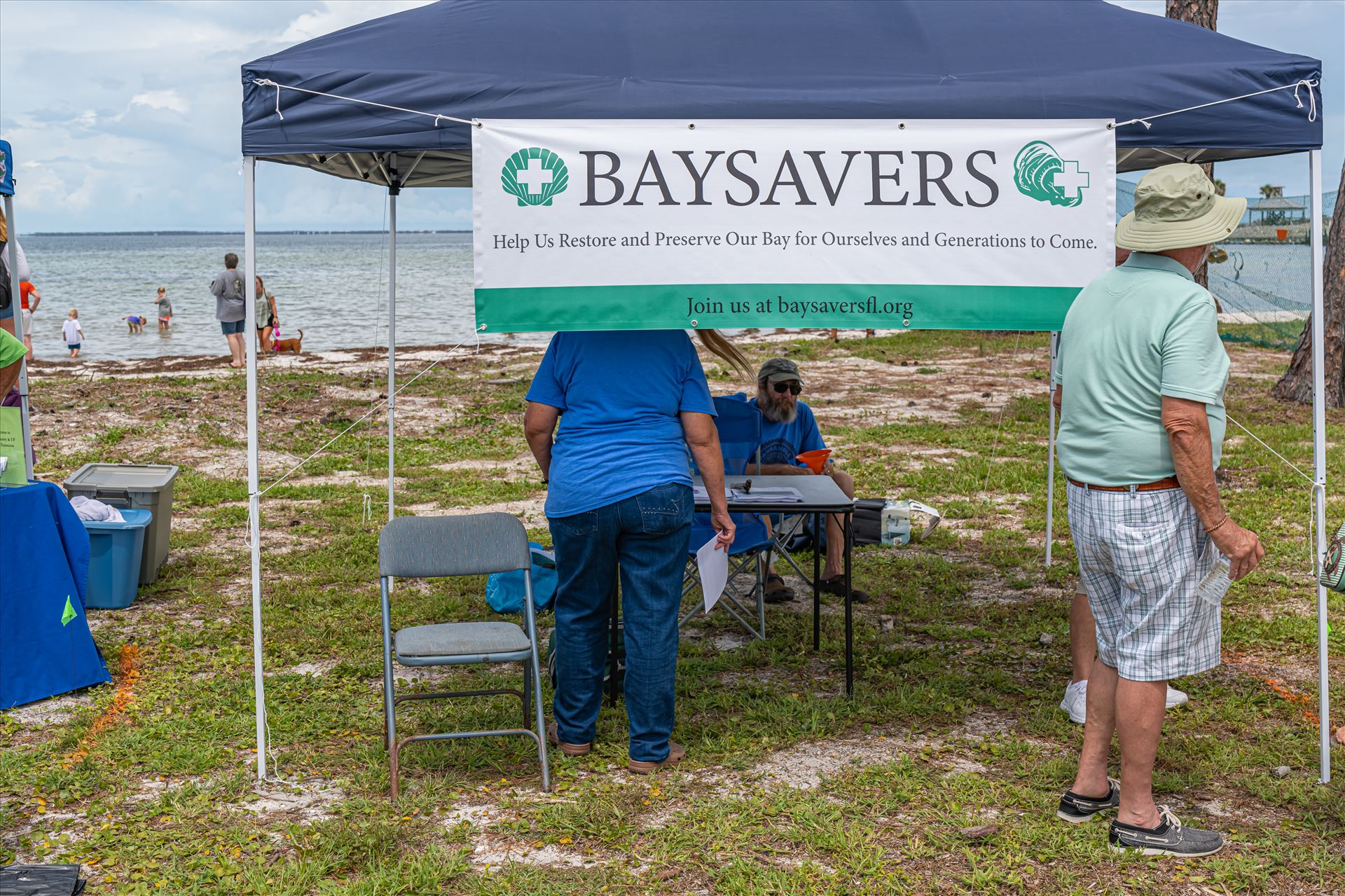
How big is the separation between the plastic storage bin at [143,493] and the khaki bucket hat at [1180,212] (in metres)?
4.86

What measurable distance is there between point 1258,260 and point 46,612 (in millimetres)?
19210

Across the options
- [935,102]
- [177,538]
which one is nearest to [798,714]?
[935,102]

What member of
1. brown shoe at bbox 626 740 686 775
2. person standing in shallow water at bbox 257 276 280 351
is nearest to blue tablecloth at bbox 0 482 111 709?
brown shoe at bbox 626 740 686 775

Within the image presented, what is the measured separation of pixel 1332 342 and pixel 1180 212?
408 inches

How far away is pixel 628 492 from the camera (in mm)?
3658

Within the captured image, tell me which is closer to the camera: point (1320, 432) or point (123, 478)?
point (1320, 432)

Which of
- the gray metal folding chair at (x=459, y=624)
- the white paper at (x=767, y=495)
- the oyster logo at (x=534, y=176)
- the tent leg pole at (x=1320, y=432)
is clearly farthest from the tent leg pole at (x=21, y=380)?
the tent leg pole at (x=1320, y=432)

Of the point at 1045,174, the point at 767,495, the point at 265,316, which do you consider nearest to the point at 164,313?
the point at 265,316

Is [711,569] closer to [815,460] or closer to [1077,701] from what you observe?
[1077,701]

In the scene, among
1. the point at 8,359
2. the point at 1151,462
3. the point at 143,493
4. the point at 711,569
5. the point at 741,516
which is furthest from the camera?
the point at 143,493

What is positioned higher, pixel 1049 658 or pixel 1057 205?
pixel 1057 205

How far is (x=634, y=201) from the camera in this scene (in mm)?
3676

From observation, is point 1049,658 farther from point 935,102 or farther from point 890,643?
point 935,102

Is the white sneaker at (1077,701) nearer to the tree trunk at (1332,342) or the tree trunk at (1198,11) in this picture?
the tree trunk at (1198,11)
